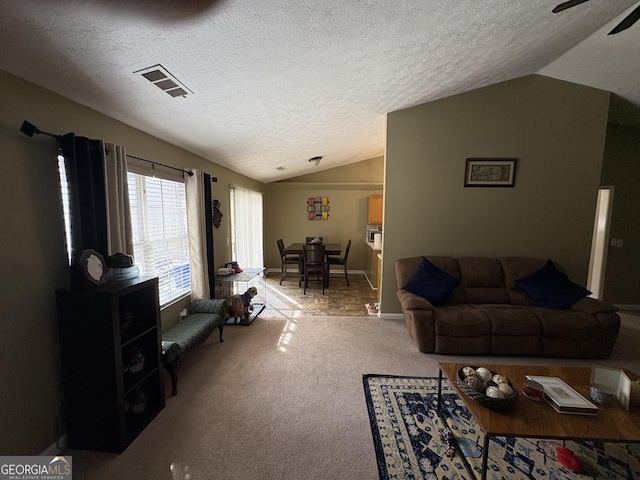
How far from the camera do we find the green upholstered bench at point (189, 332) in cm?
215

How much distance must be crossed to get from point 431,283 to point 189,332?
2627 millimetres

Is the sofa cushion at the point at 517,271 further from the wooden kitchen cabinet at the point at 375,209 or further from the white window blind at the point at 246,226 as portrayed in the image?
the white window blind at the point at 246,226

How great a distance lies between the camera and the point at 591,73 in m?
3.05

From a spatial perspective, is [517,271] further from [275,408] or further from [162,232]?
[162,232]

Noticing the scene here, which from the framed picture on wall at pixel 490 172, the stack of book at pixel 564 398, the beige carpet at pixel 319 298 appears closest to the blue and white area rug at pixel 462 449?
the stack of book at pixel 564 398

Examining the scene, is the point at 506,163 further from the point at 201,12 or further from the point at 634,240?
the point at 201,12

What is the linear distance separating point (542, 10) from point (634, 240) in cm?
416

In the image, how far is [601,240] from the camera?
423 cm

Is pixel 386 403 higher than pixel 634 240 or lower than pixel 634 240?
lower

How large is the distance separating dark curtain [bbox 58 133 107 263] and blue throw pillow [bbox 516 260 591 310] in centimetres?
413

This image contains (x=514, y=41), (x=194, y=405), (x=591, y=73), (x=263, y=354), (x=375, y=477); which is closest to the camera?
(x=375, y=477)

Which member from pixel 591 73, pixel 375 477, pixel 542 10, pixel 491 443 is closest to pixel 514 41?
pixel 542 10

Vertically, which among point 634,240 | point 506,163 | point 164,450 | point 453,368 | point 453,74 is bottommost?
point 164,450

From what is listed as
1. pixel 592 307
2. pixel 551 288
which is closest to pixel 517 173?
pixel 551 288
